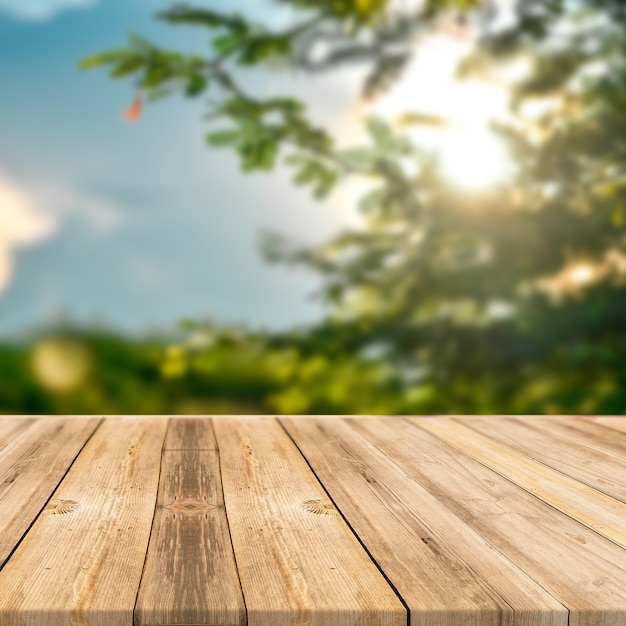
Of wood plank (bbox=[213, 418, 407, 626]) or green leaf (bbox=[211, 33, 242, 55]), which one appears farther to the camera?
green leaf (bbox=[211, 33, 242, 55])

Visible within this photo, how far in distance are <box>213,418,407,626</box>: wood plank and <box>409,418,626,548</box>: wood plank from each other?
1.30 ft

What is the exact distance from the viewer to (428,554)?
45.7 inches

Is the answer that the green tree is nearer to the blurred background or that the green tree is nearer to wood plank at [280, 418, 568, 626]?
the blurred background

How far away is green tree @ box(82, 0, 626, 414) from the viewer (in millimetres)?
2607

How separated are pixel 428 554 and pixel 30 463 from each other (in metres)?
0.89

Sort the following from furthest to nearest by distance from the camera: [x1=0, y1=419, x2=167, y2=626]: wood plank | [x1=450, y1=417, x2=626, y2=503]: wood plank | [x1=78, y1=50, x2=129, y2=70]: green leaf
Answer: [x1=78, y1=50, x2=129, y2=70]: green leaf, [x1=450, y1=417, x2=626, y2=503]: wood plank, [x1=0, y1=419, x2=167, y2=626]: wood plank

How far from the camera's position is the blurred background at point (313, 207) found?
252 cm

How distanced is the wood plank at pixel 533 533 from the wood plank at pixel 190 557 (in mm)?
389

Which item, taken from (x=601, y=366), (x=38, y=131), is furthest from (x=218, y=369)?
(x=601, y=366)

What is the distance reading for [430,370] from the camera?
105 inches

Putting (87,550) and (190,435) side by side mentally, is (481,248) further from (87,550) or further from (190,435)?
(87,550)

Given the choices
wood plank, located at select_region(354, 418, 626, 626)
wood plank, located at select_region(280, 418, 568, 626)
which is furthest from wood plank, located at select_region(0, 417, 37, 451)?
wood plank, located at select_region(354, 418, 626, 626)

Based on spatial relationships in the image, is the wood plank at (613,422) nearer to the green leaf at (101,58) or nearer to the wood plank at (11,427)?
the wood plank at (11,427)

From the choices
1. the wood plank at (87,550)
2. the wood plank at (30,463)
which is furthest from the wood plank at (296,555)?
the wood plank at (30,463)
